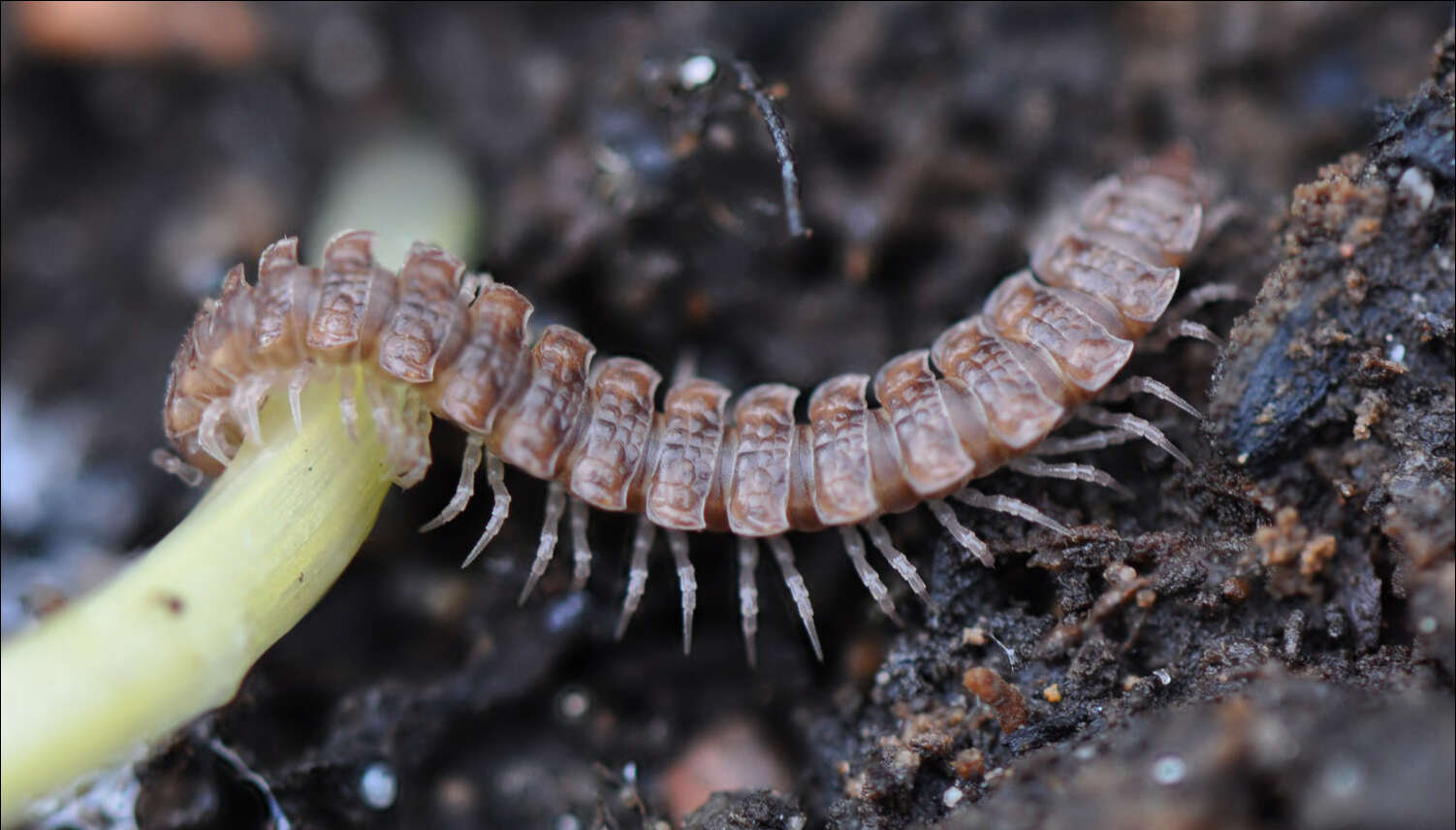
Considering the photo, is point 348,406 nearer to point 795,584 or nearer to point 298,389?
point 298,389

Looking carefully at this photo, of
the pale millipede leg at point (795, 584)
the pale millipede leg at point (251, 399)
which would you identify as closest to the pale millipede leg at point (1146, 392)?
the pale millipede leg at point (795, 584)

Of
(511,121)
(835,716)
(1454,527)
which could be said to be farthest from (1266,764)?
(511,121)

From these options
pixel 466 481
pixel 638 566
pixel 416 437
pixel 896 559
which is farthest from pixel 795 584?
pixel 416 437

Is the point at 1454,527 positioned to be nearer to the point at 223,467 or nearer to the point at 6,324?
the point at 223,467

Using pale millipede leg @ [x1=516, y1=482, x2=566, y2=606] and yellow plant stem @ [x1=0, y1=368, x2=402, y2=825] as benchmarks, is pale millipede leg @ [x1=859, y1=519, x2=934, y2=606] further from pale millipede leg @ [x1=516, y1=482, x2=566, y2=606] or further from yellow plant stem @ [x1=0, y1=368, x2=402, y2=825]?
yellow plant stem @ [x1=0, y1=368, x2=402, y2=825]

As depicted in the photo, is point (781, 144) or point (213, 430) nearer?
point (213, 430)

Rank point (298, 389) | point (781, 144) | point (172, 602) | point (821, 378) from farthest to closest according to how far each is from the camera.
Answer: point (821, 378) < point (781, 144) < point (298, 389) < point (172, 602)

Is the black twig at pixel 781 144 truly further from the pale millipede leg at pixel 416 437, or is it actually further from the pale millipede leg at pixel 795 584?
the pale millipede leg at pixel 416 437
